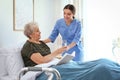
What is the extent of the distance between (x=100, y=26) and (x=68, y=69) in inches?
64.4

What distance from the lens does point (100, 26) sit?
11.8 ft

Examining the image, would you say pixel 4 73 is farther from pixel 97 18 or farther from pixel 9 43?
pixel 97 18

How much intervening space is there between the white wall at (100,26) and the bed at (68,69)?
1322 millimetres

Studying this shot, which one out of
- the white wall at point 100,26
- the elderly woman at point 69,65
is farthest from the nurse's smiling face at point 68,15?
the white wall at point 100,26

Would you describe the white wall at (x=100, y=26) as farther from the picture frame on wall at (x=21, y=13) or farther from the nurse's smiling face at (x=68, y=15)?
the picture frame on wall at (x=21, y=13)

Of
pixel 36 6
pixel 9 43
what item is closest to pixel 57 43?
pixel 36 6

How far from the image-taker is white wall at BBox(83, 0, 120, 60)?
3.49 metres

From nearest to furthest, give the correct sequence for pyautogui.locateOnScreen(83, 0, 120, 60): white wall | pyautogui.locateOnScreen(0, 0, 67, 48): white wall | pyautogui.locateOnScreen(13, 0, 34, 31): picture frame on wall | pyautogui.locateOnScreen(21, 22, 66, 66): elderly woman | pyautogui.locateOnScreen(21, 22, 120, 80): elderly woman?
pyautogui.locateOnScreen(21, 22, 120, 80): elderly woman, pyautogui.locateOnScreen(21, 22, 66, 66): elderly woman, pyautogui.locateOnScreen(0, 0, 67, 48): white wall, pyautogui.locateOnScreen(13, 0, 34, 31): picture frame on wall, pyautogui.locateOnScreen(83, 0, 120, 60): white wall

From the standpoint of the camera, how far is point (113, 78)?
184 centimetres

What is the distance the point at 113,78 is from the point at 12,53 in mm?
1166

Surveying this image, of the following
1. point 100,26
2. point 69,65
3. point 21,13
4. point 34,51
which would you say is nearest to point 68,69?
point 69,65

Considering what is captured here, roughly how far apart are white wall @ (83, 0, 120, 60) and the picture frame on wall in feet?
2.95

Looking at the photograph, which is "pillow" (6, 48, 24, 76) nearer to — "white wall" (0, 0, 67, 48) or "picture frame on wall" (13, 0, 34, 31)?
"white wall" (0, 0, 67, 48)

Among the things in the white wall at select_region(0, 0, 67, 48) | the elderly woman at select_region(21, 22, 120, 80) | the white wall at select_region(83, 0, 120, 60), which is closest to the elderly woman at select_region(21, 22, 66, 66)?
the elderly woman at select_region(21, 22, 120, 80)
